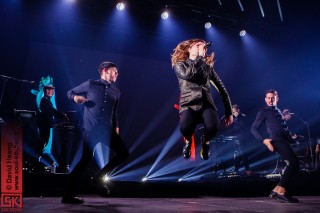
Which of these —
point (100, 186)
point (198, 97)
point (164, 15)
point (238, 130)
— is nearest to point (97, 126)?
point (198, 97)

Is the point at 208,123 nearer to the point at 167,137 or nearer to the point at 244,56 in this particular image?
the point at 167,137

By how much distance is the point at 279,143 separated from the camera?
5.52 m

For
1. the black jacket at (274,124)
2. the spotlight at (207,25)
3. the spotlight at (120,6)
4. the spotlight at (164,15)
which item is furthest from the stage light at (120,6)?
the black jacket at (274,124)

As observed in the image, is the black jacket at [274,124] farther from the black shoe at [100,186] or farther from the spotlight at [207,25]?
the spotlight at [207,25]

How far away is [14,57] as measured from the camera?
979 cm

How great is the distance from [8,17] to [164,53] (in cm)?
529

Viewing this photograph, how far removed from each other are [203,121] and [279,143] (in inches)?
77.7

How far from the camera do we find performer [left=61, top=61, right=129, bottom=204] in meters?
4.44

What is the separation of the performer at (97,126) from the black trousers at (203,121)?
97 centimetres

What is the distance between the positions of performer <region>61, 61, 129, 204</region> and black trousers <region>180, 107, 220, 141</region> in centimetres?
97

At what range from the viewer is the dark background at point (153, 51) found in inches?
388

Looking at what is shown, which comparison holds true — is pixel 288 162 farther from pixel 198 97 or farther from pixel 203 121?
pixel 198 97

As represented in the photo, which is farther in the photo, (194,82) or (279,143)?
(279,143)

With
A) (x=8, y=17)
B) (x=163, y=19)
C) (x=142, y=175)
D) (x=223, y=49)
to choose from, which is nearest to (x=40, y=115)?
(x=8, y=17)
